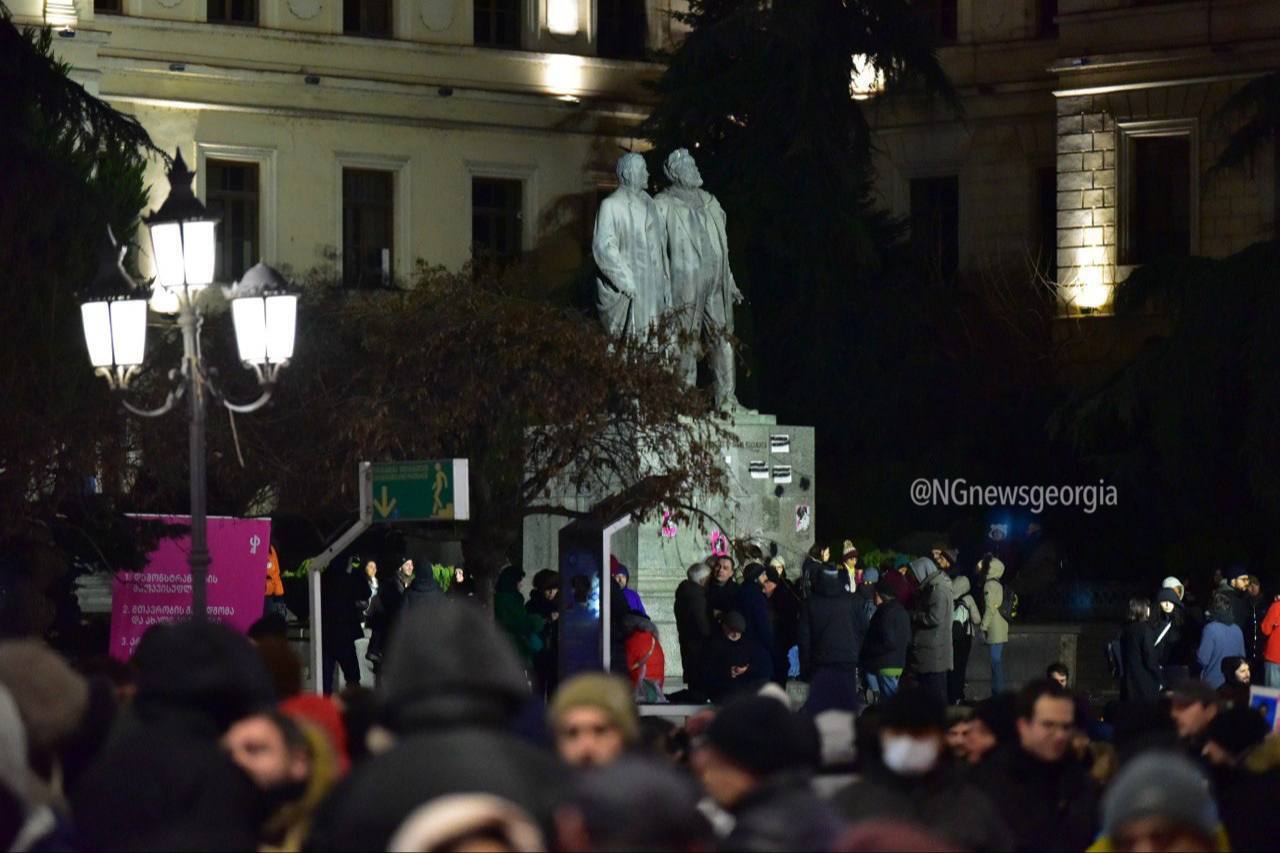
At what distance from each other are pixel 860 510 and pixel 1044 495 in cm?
252

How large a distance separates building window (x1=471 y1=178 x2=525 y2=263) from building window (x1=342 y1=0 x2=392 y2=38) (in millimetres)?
3087

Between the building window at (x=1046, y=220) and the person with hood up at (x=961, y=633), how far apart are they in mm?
27567

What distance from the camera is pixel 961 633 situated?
25.6 m

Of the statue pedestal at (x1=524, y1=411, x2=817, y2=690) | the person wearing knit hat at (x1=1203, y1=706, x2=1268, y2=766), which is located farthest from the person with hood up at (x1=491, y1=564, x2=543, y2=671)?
the person wearing knit hat at (x1=1203, y1=706, x2=1268, y2=766)

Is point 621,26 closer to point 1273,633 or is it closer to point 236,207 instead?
point 236,207

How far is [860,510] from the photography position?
45.2 meters

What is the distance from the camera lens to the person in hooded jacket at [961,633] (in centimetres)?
2530

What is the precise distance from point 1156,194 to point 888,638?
30443 mm

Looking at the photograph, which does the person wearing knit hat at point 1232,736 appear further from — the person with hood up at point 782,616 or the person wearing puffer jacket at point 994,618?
the person wearing puffer jacket at point 994,618

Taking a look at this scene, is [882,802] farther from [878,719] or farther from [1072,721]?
[1072,721]

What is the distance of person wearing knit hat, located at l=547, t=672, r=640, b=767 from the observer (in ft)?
25.3

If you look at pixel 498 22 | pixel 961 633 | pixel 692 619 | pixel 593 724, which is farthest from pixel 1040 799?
pixel 498 22

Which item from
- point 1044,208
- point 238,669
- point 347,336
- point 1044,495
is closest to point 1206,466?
point 1044,495

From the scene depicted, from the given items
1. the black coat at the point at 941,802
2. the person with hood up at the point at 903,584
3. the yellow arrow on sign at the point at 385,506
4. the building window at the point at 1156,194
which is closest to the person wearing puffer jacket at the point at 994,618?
A: the person with hood up at the point at 903,584
